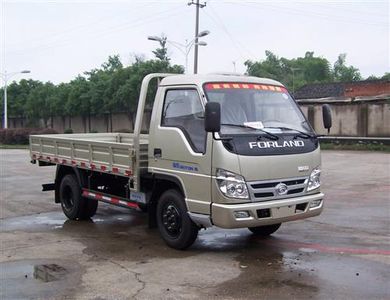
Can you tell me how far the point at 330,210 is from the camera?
33.2 feet

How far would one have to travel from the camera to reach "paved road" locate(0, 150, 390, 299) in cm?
545

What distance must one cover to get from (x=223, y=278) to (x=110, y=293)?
50.2 inches

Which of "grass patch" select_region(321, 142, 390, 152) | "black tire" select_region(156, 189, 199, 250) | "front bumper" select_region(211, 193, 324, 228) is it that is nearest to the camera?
"front bumper" select_region(211, 193, 324, 228)

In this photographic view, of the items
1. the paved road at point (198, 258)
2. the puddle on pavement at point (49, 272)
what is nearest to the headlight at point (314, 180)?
the paved road at point (198, 258)

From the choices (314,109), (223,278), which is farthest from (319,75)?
(223,278)

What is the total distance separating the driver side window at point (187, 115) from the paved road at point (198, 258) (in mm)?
1537

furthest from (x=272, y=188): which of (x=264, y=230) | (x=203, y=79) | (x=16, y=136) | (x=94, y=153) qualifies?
(x=16, y=136)

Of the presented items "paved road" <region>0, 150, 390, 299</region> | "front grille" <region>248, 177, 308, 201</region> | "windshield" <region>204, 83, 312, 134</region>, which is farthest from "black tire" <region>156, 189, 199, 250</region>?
"windshield" <region>204, 83, 312, 134</region>

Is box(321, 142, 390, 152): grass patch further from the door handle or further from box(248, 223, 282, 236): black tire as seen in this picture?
the door handle

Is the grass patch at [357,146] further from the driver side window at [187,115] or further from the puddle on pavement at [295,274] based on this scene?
the driver side window at [187,115]

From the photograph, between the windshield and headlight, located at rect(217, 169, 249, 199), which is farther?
the windshield

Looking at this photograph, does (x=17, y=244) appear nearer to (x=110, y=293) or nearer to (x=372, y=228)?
(x=110, y=293)

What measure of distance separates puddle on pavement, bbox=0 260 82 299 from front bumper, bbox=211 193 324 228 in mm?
1801

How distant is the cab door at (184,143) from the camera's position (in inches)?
257
